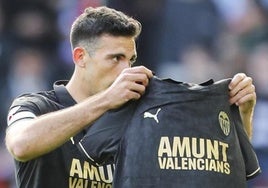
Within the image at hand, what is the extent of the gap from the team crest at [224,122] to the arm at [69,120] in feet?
1.05

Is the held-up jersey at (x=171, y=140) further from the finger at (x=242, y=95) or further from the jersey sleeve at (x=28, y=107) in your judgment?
the jersey sleeve at (x=28, y=107)

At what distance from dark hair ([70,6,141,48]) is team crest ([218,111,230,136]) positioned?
995mm

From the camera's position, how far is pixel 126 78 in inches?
168

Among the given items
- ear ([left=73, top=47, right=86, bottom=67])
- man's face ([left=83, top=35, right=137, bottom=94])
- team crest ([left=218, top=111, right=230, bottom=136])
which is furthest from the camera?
ear ([left=73, top=47, right=86, bottom=67])

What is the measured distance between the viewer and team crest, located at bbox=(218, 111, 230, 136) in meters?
4.29

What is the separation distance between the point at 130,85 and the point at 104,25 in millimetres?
1000

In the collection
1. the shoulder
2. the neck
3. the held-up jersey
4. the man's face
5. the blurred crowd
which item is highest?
the blurred crowd

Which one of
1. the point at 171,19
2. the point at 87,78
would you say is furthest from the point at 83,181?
the point at 171,19

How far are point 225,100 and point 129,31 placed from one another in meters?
0.97

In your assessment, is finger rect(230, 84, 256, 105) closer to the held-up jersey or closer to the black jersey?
the held-up jersey

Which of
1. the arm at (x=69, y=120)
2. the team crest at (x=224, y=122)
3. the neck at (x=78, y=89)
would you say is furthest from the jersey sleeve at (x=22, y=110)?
the team crest at (x=224, y=122)

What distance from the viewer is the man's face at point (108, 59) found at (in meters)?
→ 5.10

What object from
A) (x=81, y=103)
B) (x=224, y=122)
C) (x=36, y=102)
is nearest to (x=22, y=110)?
(x=36, y=102)

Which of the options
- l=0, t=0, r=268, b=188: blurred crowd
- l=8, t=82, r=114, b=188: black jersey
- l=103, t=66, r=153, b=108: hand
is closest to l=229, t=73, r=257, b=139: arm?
l=103, t=66, r=153, b=108: hand
